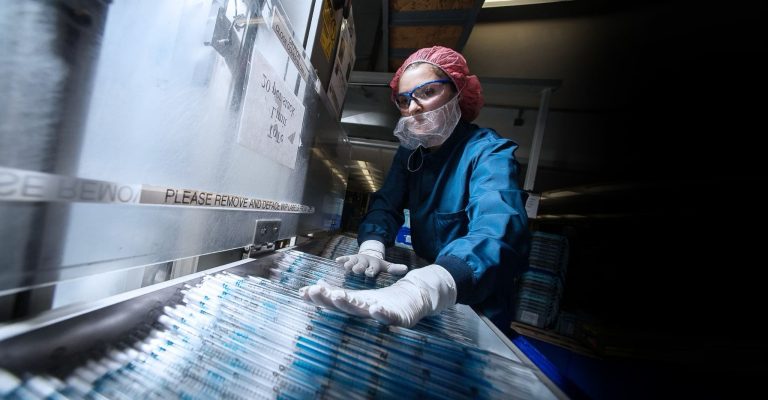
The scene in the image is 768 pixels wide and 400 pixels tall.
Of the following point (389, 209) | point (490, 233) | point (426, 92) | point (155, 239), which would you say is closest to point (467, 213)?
point (490, 233)

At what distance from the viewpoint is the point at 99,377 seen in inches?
10.3

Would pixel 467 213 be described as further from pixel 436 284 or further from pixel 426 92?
pixel 426 92

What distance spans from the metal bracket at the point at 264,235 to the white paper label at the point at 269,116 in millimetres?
191

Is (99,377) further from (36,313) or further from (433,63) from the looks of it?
(433,63)

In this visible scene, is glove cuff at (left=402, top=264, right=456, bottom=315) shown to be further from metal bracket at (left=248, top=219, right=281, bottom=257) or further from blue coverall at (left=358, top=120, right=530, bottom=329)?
metal bracket at (left=248, top=219, right=281, bottom=257)

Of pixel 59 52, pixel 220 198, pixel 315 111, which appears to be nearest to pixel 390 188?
pixel 315 111

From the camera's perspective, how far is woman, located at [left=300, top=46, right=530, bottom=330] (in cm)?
58

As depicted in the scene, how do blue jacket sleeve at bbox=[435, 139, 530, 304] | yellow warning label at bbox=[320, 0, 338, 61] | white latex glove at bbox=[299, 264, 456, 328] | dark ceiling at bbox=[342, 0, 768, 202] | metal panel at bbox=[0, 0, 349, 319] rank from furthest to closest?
dark ceiling at bbox=[342, 0, 768, 202]
yellow warning label at bbox=[320, 0, 338, 61]
blue jacket sleeve at bbox=[435, 139, 530, 304]
white latex glove at bbox=[299, 264, 456, 328]
metal panel at bbox=[0, 0, 349, 319]

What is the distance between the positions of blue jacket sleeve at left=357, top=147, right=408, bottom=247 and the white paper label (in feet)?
1.81

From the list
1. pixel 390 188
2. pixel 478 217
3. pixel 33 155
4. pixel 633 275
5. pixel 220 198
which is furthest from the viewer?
pixel 633 275

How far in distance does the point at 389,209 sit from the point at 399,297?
89 centimetres

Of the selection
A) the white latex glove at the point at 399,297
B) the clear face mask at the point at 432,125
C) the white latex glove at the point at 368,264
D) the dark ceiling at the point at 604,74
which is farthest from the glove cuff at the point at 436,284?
the dark ceiling at the point at 604,74

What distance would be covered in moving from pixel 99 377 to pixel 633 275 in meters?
3.98

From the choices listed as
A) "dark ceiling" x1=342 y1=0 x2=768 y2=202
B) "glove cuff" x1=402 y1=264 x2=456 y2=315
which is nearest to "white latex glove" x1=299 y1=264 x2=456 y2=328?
"glove cuff" x1=402 y1=264 x2=456 y2=315
